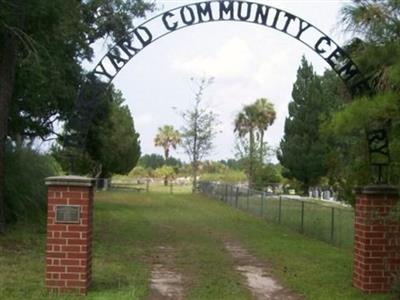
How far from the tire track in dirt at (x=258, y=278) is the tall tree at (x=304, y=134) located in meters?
39.7

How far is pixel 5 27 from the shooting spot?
13.6m

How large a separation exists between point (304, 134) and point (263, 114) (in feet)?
59.1

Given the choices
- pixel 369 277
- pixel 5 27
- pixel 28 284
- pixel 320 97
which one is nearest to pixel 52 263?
pixel 28 284

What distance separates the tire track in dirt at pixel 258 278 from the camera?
31.4 ft

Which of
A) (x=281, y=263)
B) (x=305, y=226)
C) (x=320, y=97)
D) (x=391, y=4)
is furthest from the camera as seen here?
(x=320, y=97)

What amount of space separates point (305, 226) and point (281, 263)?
699 cm

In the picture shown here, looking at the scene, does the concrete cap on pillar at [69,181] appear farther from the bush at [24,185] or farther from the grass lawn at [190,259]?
the bush at [24,185]

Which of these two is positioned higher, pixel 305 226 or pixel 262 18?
pixel 262 18

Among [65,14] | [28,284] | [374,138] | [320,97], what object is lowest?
[28,284]

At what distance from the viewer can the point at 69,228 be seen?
9.14 metres

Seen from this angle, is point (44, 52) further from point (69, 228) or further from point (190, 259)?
point (69, 228)

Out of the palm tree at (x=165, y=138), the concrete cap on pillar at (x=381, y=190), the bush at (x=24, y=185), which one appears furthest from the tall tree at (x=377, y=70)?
the palm tree at (x=165, y=138)

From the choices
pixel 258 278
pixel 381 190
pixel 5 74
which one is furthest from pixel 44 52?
pixel 381 190

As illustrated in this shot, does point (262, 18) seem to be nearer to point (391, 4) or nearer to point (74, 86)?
point (391, 4)
